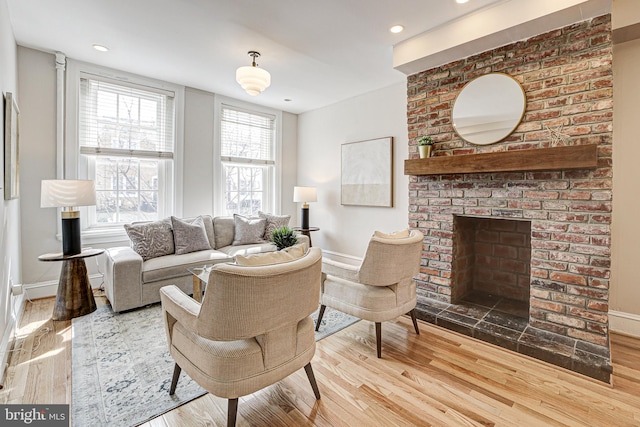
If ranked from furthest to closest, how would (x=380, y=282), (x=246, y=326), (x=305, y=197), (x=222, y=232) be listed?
1. (x=305, y=197)
2. (x=222, y=232)
3. (x=380, y=282)
4. (x=246, y=326)

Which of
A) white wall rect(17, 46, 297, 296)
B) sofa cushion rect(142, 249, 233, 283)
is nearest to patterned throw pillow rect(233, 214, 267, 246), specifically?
sofa cushion rect(142, 249, 233, 283)

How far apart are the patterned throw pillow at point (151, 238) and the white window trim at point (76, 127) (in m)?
0.63

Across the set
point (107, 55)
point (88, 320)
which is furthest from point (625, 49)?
point (88, 320)

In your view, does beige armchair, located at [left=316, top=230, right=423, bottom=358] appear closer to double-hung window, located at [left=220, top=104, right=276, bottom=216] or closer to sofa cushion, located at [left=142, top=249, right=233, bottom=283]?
sofa cushion, located at [left=142, top=249, right=233, bottom=283]

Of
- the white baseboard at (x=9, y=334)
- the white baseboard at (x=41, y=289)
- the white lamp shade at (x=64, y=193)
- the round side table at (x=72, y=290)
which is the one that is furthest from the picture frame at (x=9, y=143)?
the white baseboard at (x=41, y=289)

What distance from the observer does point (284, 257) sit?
1.62m

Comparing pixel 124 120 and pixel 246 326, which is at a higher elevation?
pixel 124 120

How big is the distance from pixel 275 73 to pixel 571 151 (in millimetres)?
3118

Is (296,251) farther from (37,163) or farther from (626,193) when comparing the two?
(37,163)

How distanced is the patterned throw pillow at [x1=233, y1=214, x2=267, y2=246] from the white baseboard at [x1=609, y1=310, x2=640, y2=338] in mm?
3842

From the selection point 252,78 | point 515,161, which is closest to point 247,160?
point 252,78

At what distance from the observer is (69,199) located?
2670mm

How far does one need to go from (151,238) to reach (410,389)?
3.01 metres

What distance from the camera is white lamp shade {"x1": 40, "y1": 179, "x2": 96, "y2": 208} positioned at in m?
2.62
